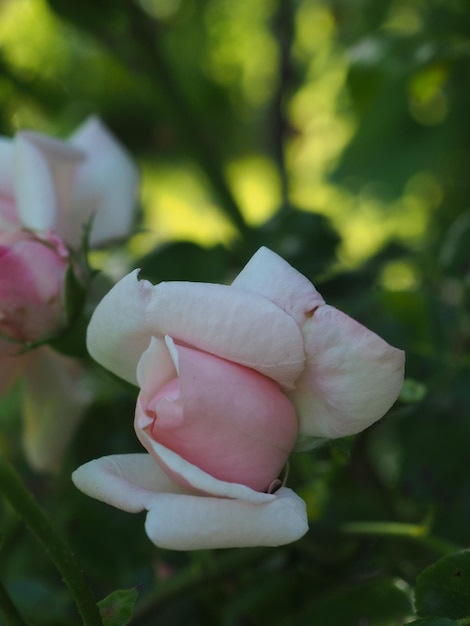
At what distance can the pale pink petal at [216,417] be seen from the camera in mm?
329

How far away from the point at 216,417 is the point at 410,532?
7.6 inches

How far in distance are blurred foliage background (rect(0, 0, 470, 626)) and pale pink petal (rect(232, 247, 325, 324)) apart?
0.22 feet

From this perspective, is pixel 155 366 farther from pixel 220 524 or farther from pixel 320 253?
pixel 320 253

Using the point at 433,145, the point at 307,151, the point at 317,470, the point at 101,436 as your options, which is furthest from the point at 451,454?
the point at 307,151

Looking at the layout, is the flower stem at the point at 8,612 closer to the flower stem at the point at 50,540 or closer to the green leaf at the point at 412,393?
the flower stem at the point at 50,540

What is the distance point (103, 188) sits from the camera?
1.94 feet

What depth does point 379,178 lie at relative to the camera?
1.02m

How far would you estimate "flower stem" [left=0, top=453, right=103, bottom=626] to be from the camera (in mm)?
311

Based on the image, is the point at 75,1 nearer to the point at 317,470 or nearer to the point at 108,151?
the point at 108,151

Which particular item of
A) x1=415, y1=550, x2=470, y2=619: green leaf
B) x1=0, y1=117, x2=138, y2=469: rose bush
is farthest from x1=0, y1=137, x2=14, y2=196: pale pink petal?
x1=415, y1=550, x2=470, y2=619: green leaf

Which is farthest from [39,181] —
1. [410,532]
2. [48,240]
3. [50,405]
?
[410,532]

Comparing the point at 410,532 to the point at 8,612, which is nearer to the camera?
the point at 8,612

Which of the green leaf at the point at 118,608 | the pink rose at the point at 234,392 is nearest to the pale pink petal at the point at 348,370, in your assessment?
the pink rose at the point at 234,392

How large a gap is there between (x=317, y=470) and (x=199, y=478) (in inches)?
9.9
